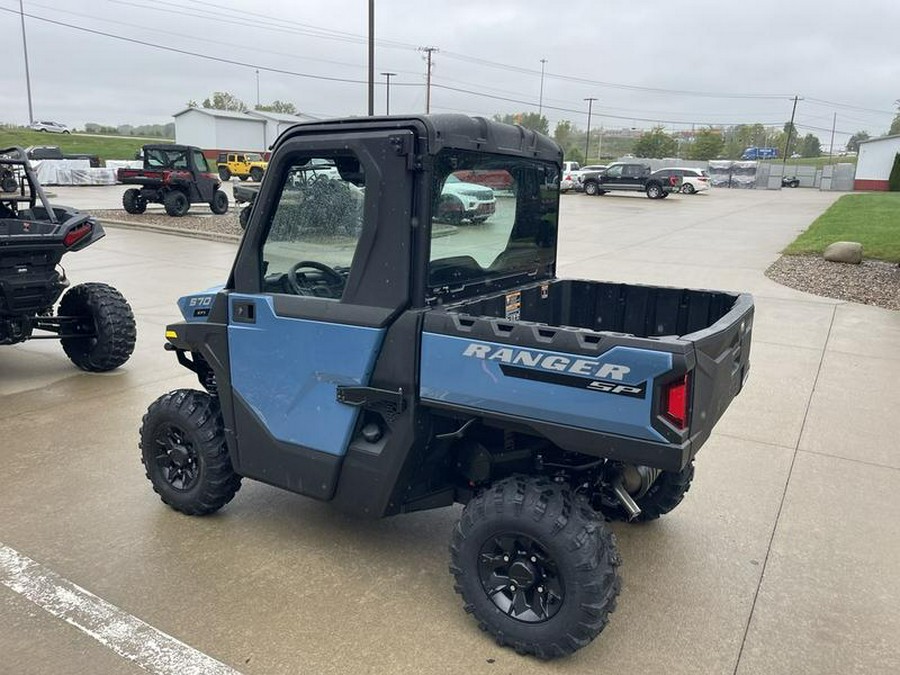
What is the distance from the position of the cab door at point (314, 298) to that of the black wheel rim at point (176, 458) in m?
0.40

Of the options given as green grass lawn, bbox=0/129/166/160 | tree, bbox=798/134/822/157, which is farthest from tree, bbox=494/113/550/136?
tree, bbox=798/134/822/157

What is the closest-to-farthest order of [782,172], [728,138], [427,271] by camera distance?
[427,271]
[782,172]
[728,138]

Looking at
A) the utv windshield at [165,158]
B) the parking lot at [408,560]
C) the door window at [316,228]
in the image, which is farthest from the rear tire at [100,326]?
the utv windshield at [165,158]

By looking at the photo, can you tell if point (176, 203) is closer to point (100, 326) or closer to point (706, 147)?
point (100, 326)

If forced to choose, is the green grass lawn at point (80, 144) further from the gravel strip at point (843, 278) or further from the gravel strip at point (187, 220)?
the gravel strip at point (843, 278)

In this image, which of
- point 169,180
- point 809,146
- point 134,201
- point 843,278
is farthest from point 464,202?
point 809,146

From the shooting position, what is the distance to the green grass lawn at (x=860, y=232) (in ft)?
A: 49.8

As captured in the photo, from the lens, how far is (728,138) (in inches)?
4956

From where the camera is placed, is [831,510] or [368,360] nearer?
[368,360]

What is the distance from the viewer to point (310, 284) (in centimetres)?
326

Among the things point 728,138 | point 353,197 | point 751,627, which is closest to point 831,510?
point 751,627

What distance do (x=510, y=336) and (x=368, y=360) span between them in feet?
2.12

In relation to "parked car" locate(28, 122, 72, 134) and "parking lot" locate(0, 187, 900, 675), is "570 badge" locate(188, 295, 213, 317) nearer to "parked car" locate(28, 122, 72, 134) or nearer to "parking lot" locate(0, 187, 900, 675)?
"parking lot" locate(0, 187, 900, 675)

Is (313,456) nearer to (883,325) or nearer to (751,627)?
(751,627)
